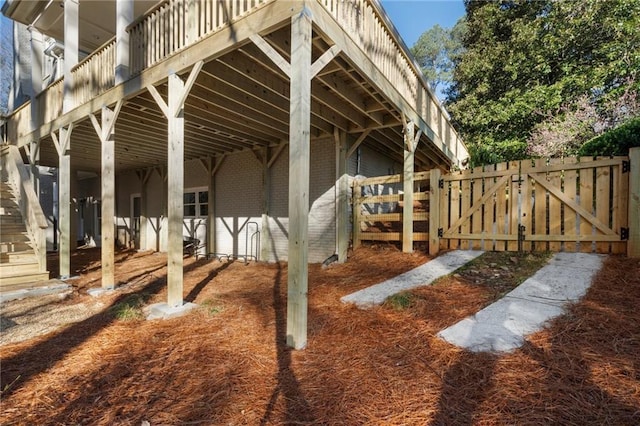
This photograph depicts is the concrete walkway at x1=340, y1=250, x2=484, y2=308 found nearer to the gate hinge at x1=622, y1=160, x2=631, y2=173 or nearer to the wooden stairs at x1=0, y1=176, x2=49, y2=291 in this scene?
the gate hinge at x1=622, y1=160, x2=631, y2=173

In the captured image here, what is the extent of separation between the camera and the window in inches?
378

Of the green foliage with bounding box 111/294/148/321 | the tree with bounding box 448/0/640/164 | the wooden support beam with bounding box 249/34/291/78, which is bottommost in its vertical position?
the green foliage with bounding box 111/294/148/321

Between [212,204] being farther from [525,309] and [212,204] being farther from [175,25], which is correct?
[525,309]

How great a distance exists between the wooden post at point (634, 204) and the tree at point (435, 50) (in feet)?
70.4

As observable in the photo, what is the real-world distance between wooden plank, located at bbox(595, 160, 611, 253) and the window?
29.7ft

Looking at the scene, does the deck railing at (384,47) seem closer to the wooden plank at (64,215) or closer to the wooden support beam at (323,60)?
the wooden support beam at (323,60)

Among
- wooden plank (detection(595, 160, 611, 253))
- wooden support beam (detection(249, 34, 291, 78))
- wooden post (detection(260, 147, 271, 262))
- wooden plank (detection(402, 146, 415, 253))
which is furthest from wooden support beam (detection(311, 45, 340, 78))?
wooden post (detection(260, 147, 271, 262))

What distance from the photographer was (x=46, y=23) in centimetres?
855

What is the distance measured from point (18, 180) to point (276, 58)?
23.4 ft

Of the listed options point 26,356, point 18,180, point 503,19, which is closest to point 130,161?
point 18,180

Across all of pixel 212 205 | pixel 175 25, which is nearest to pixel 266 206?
pixel 212 205

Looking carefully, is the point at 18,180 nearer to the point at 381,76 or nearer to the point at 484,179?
the point at 381,76

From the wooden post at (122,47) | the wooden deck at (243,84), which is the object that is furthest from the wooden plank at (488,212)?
the wooden post at (122,47)

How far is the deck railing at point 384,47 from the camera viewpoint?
140 inches
